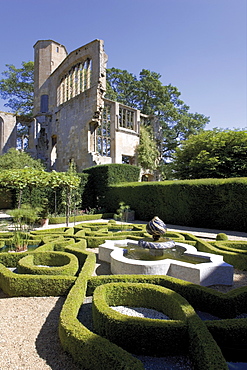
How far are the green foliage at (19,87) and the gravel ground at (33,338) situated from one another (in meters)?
32.7

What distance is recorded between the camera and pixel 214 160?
52.3 feet

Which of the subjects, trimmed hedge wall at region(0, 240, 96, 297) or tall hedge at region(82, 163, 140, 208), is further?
tall hedge at region(82, 163, 140, 208)

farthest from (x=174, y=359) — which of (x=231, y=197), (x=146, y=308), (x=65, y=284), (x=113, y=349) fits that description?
(x=231, y=197)

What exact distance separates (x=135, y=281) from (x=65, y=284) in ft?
3.47

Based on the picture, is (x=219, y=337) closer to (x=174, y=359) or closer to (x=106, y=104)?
(x=174, y=359)

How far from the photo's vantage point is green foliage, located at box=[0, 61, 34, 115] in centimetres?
3161

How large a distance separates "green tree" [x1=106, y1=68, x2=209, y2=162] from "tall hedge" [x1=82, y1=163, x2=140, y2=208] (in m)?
12.2

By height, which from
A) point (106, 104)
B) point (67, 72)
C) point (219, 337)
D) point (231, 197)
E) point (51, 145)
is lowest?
point (219, 337)

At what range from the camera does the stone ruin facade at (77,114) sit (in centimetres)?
2055

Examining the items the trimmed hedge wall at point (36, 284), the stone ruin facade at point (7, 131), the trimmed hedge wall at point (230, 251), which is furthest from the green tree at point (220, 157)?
the stone ruin facade at point (7, 131)

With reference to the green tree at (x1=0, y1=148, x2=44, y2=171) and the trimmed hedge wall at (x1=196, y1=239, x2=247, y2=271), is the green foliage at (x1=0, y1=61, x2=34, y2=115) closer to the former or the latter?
the green tree at (x1=0, y1=148, x2=44, y2=171)

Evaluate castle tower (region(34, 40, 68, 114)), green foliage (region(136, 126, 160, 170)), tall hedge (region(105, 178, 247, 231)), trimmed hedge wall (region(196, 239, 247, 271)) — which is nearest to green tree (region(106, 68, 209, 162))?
green foliage (region(136, 126, 160, 170))

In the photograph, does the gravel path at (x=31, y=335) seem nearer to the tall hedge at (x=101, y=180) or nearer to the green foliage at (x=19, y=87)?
the tall hedge at (x=101, y=180)

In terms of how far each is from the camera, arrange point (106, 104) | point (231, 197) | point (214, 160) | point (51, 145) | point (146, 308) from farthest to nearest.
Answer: point (51, 145) < point (106, 104) < point (214, 160) < point (231, 197) < point (146, 308)
